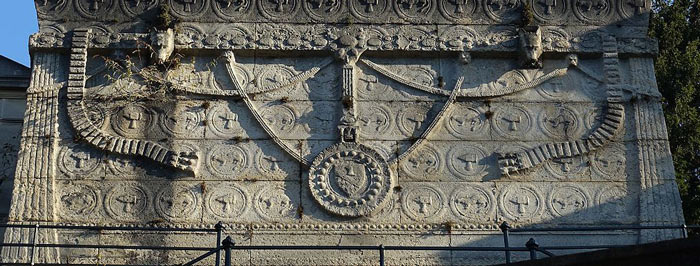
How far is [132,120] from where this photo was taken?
14062mm

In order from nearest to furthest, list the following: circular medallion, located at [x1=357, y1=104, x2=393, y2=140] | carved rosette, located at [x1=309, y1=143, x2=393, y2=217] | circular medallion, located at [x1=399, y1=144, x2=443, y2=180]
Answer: carved rosette, located at [x1=309, y1=143, x2=393, y2=217] < circular medallion, located at [x1=399, y1=144, x2=443, y2=180] < circular medallion, located at [x1=357, y1=104, x2=393, y2=140]

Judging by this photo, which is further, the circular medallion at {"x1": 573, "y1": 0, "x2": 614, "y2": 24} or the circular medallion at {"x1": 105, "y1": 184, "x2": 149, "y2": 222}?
the circular medallion at {"x1": 573, "y1": 0, "x2": 614, "y2": 24}

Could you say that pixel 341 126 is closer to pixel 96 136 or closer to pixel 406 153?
pixel 406 153

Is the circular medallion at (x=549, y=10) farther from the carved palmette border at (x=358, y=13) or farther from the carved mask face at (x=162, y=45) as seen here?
the carved mask face at (x=162, y=45)

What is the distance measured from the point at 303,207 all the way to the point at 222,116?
5.34ft

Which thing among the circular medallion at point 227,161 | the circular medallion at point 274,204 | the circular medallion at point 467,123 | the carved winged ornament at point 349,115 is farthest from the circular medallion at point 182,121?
the circular medallion at point 467,123

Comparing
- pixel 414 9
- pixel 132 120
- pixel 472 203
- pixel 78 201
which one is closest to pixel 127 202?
pixel 78 201

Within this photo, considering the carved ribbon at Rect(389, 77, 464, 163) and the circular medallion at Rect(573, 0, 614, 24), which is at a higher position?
the circular medallion at Rect(573, 0, 614, 24)

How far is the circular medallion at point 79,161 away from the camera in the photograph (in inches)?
540

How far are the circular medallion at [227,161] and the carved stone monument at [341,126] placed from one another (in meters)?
0.02

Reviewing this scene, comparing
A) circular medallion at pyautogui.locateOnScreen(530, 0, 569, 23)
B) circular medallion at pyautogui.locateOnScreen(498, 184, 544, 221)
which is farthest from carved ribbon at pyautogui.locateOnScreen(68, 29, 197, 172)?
circular medallion at pyautogui.locateOnScreen(530, 0, 569, 23)

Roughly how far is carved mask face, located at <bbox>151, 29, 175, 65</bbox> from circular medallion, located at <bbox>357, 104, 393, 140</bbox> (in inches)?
102

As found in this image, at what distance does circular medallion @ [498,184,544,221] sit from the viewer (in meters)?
13.7

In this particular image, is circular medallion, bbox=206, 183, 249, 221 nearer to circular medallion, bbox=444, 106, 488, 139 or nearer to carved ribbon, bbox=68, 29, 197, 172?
carved ribbon, bbox=68, 29, 197, 172
